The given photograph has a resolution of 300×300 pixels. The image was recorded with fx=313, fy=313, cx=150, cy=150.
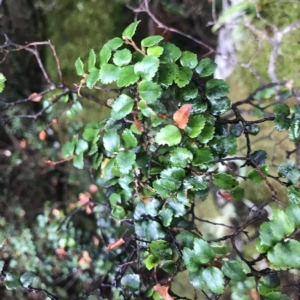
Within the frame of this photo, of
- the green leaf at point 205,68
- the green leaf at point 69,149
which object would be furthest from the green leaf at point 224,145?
the green leaf at point 69,149

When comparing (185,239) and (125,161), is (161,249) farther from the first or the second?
(125,161)

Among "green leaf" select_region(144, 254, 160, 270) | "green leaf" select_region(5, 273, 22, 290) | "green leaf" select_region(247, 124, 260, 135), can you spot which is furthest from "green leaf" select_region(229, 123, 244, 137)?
"green leaf" select_region(5, 273, 22, 290)

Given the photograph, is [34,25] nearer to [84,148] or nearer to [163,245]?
[84,148]

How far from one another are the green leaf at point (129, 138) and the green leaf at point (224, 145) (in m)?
0.16

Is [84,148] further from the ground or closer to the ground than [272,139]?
further from the ground

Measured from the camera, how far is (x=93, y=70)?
63 cm

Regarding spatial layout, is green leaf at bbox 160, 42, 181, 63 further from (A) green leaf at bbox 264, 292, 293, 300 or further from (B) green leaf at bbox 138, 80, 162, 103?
(A) green leaf at bbox 264, 292, 293, 300

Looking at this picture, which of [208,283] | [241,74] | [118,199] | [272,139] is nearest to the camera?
[208,283]

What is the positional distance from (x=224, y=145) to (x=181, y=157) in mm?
107

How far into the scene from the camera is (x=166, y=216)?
675 mm

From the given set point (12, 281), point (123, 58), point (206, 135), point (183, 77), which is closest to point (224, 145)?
point (206, 135)

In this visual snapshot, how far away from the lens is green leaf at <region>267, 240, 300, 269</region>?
0.48 meters

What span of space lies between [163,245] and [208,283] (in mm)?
138

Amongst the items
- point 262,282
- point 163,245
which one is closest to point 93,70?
point 163,245
